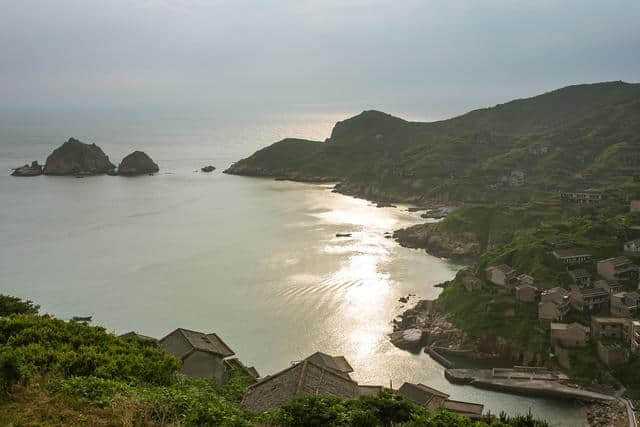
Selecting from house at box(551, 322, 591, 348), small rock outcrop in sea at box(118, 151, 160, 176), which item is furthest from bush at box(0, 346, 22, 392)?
small rock outcrop in sea at box(118, 151, 160, 176)

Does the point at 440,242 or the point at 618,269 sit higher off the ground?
the point at 618,269

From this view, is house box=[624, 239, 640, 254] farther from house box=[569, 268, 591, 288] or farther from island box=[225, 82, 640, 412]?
house box=[569, 268, 591, 288]

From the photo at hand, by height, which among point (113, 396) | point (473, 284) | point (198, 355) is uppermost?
point (113, 396)

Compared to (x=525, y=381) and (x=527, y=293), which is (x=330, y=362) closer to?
(x=525, y=381)

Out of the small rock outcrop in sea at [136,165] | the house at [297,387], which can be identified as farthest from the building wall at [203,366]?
the small rock outcrop in sea at [136,165]

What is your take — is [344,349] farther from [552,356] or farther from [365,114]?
[365,114]

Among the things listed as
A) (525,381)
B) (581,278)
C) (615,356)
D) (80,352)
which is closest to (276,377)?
(80,352)

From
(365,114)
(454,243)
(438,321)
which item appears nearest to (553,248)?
(438,321)
